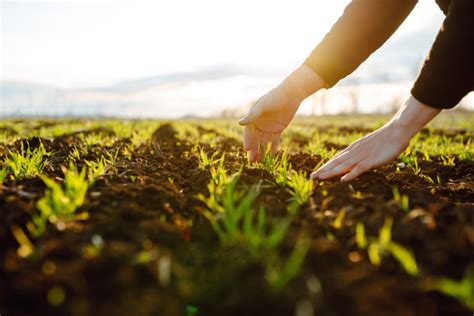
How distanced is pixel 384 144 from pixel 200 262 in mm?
1304

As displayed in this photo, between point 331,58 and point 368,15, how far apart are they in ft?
1.14

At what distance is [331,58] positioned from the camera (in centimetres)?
250

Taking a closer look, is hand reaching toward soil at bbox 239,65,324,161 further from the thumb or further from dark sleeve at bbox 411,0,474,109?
dark sleeve at bbox 411,0,474,109

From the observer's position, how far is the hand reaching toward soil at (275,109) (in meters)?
2.51

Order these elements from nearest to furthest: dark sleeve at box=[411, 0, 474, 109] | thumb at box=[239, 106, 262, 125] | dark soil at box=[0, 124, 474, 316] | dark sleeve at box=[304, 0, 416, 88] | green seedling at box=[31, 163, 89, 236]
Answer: dark soil at box=[0, 124, 474, 316] < green seedling at box=[31, 163, 89, 236] < dark sleeve at box=[411, 0, 474, 109] < dark sleeve at box=[304, 0, 416, 88] < thumb at box=[239, 106, 262, 125]

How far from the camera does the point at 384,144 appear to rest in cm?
200

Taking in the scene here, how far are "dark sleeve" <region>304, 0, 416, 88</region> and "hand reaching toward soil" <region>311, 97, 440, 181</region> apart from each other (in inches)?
25.6

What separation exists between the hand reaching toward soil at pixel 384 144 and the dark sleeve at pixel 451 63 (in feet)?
0.26

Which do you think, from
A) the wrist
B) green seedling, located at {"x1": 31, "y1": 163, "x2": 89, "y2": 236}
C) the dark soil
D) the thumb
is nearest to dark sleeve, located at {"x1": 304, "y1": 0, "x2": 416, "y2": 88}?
the wrist

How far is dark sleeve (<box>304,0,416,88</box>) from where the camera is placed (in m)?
2.36

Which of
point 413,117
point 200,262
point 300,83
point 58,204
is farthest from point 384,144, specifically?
point 58,204

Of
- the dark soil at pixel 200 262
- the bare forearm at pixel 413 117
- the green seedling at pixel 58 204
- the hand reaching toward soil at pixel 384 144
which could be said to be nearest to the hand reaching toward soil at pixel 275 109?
the hand reaching toward soil at pixel 384 144

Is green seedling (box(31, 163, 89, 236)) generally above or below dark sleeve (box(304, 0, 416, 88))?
below

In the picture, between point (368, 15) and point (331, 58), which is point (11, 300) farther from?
point (368, 15)
